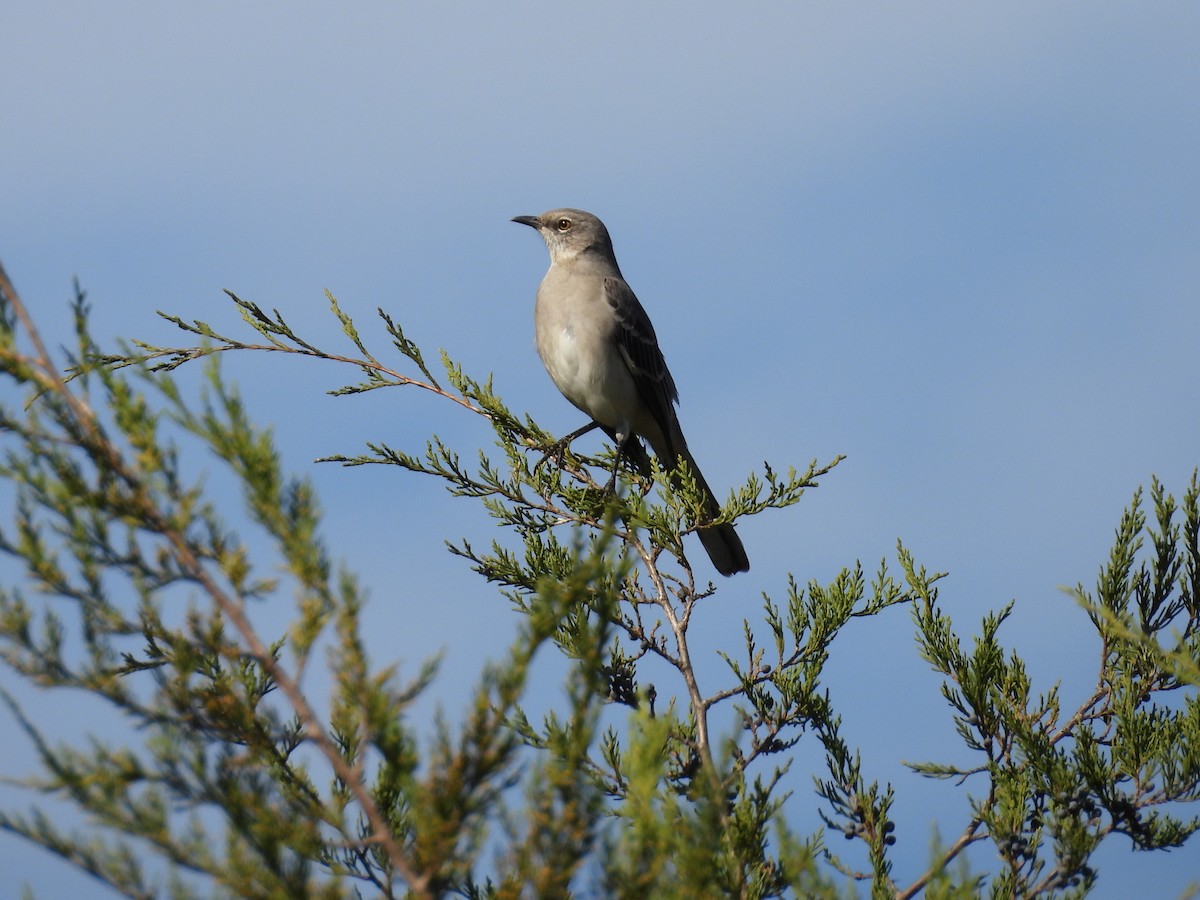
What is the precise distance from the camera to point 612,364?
7.95 metres

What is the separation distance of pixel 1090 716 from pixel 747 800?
2.11 meters

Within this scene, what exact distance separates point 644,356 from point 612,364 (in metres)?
A: 0.32

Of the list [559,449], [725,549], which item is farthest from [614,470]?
[725,549]

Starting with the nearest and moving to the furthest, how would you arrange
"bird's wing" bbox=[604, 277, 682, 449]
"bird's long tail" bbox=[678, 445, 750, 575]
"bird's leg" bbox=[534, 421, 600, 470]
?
"bird's leg" bbox=[534, 421, 600, 470]
"bird's long tail" bbox=[678, 445, 750, 575]
"bird's wing" bbox=[604, 277, 682, 449]

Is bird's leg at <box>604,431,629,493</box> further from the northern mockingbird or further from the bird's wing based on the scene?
the bird's wing

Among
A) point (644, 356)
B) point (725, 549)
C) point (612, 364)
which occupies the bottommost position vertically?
point (725, 549)

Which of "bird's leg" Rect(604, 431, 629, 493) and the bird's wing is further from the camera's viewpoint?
the bird's wing

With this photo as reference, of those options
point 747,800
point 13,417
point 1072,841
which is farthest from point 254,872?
point 1072,841

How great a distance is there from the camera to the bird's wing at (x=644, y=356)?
8008 millimetres

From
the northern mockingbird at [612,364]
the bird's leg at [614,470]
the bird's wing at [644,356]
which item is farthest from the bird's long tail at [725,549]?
the bird's wing at [644,356]

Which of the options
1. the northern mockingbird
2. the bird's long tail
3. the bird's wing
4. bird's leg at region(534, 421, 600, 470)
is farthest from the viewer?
the bird's wing

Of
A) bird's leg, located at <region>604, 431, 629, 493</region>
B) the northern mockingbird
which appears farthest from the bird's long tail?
bird's leg, located at <region>604, 431, 629, 493</region>

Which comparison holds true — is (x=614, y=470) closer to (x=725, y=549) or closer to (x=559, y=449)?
(x=559, y=449)

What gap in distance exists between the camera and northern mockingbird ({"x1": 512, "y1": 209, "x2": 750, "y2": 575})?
786 centimetres
